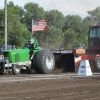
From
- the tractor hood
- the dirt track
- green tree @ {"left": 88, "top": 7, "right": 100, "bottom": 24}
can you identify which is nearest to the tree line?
green tree @ {"left": 88, "top": 7, "right": 100, "bottom": 24}

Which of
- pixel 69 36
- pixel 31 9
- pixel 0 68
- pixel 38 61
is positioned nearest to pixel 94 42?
pixel 38 61

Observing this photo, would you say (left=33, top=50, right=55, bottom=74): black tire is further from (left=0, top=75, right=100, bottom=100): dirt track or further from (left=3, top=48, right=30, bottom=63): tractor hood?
(left=0, top=75, right=100, bottom=100): dirt track

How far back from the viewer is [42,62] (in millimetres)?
26766

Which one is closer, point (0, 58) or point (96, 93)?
point (96, 93)

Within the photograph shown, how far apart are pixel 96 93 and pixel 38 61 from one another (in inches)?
468

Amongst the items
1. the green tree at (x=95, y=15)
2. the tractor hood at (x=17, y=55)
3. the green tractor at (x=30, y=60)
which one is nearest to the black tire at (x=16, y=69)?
the green tractor at (x=30, y=60)

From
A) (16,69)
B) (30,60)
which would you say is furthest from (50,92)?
(30,60)

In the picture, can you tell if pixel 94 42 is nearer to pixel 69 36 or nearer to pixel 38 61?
pixel 38 61

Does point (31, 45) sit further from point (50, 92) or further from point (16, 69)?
point (50, 92)

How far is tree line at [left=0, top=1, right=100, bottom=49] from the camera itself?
2498 inches

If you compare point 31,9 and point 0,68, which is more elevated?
point 31,9

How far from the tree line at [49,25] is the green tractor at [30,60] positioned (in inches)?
1220

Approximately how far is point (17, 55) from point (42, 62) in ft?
4.92

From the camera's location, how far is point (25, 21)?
86.4 meters
